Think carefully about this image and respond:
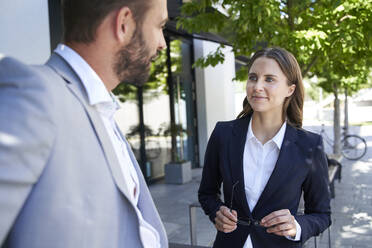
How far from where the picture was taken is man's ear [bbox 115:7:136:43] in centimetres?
83

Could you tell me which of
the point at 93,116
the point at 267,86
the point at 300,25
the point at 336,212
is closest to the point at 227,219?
the point at 267,86

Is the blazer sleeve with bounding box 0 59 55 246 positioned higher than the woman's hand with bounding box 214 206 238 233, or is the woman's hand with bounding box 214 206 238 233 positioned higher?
the blazer sleeve with bounding box 0 59 55 246

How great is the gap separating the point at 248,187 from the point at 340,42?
3.16m

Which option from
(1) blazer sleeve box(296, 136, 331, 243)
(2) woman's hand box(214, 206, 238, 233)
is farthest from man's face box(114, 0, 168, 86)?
(1) blazer sleeve box(296, 136, 331, 243)

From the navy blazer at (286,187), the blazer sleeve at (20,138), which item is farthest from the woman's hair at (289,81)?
the blazer sleeve at (20,138)

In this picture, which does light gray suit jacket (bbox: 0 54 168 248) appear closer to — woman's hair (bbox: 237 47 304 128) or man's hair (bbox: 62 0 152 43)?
man's hair (bbox: 62 0 152 43)

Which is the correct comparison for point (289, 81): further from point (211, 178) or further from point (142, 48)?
point (142, 48)

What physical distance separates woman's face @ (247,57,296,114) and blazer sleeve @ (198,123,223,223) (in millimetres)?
279

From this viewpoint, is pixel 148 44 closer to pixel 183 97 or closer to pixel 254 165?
pixel 254 165

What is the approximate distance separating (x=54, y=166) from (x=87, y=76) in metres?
0.26

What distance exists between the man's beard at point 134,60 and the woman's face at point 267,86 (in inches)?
41.5

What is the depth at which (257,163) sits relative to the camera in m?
1.87

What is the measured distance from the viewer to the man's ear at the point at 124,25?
0.83 m

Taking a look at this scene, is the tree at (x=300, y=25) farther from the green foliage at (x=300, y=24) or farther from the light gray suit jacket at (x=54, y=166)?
the light gray suit jacket at (x=54, y=166)
